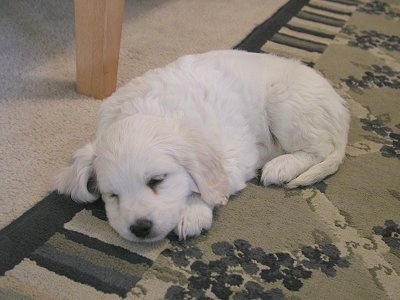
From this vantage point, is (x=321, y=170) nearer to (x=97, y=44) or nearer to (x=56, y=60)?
(x=97, y=44)

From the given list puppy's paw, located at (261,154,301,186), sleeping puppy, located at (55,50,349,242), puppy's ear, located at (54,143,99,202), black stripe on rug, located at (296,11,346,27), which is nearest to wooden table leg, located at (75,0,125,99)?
sleeping puppy, located at (55,50,349,242)

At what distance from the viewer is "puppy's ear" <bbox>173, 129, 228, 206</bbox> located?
1.30 meters

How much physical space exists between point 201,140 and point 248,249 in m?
0.29

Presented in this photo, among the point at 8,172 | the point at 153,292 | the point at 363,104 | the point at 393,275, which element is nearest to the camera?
the point at 153,292

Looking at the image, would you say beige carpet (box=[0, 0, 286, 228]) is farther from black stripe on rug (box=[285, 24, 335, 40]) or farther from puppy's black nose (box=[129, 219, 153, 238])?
puppy's black nose (box=[129, 219, 153, 238])

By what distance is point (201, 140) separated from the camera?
1.36 metres

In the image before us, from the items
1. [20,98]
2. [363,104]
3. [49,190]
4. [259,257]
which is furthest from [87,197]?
[363,104]

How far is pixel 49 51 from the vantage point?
7.19ft

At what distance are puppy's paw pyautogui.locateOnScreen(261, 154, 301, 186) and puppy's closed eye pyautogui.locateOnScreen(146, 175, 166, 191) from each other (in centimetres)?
41

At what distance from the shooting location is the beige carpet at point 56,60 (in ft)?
5.10

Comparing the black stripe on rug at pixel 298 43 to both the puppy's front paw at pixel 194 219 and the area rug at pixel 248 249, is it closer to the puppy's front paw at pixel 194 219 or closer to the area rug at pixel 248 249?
the area rug at pixel 248 249

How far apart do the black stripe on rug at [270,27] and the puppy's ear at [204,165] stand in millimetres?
1108

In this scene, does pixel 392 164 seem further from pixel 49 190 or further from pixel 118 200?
pixel 49 190

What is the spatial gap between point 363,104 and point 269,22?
819 mm
